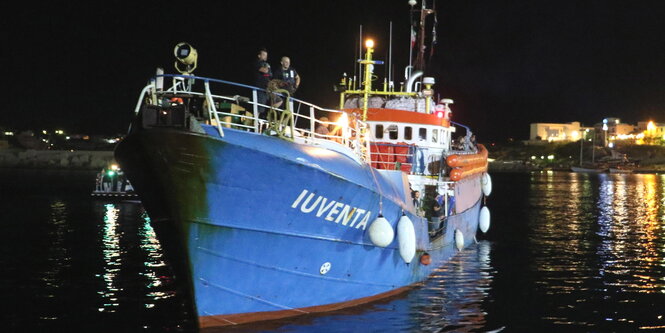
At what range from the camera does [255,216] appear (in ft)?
35.3

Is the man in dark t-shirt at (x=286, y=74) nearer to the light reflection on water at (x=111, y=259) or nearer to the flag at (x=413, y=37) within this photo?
the light reflection on water at (x=111, y=259)

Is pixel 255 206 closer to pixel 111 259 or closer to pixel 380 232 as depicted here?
pixel 380 232

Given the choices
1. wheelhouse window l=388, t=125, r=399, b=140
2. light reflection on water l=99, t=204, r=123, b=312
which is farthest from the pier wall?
wheelhouse window l=388, t=125, r=399, b=140

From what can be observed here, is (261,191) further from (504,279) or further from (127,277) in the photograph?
(504,279)

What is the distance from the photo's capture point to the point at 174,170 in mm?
10188

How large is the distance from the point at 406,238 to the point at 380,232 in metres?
1.17

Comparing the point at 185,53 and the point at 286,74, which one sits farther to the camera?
the point at 286,74

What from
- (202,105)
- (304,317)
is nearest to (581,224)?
(304,317)

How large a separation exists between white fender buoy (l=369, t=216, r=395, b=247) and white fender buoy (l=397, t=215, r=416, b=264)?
0.83 meters

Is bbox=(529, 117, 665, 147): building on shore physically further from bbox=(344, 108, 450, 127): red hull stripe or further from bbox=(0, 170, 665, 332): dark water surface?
bbox=(344, 108, 450, 127): red hull stripe

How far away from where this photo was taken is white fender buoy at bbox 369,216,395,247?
1221 centimetres

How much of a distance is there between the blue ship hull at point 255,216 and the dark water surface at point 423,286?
0.64 m

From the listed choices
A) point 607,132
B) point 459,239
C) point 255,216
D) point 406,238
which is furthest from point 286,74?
point 607,132

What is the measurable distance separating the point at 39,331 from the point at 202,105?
5366 millimetres
